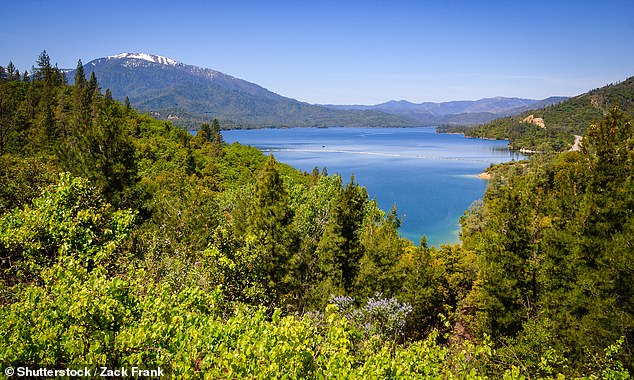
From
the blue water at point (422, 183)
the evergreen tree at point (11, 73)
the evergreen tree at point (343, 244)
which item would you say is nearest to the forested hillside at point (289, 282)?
the evergreen tree at point (343, 244)

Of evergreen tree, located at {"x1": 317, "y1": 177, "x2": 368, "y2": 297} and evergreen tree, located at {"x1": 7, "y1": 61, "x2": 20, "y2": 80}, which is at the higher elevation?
evergreen tree, located at {"x1": 7, "y1": 61, "x2": 20, "y2": 80}

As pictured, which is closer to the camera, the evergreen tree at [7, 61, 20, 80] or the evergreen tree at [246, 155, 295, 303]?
the evergreen tree at [246, 155, 295, 303]

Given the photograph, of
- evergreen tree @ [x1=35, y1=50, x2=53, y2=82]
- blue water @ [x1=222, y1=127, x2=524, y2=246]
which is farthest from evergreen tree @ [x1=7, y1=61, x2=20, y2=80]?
blue water @ [x1=222, y1=127, x2=524, y2=246]

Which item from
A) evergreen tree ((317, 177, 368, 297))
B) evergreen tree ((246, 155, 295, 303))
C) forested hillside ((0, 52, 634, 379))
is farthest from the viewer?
evergreen tree ((317, 177, 368, 297))

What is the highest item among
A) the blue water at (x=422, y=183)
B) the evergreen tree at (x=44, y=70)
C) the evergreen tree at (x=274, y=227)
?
the evergreen tree at (x=44, y=70)

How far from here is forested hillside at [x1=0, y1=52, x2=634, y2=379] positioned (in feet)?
17.2

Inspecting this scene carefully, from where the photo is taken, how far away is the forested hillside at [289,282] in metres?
5.25

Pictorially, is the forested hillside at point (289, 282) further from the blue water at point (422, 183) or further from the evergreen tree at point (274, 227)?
the blue water at point (422, 183)

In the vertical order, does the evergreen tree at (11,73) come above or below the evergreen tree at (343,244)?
above

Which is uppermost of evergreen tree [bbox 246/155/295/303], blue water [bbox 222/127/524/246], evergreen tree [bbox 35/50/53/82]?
evergreen tree [bbox 35/50/53/82]

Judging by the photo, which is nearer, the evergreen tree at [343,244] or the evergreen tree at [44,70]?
the evergreen tree at [343,244]

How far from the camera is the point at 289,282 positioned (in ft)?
55.2

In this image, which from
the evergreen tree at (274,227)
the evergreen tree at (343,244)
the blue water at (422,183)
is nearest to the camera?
the evergreen tree at (274,227)

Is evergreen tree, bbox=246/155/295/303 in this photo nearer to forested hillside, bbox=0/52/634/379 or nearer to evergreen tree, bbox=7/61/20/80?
forested hillside, bbox=0/52/634/379
